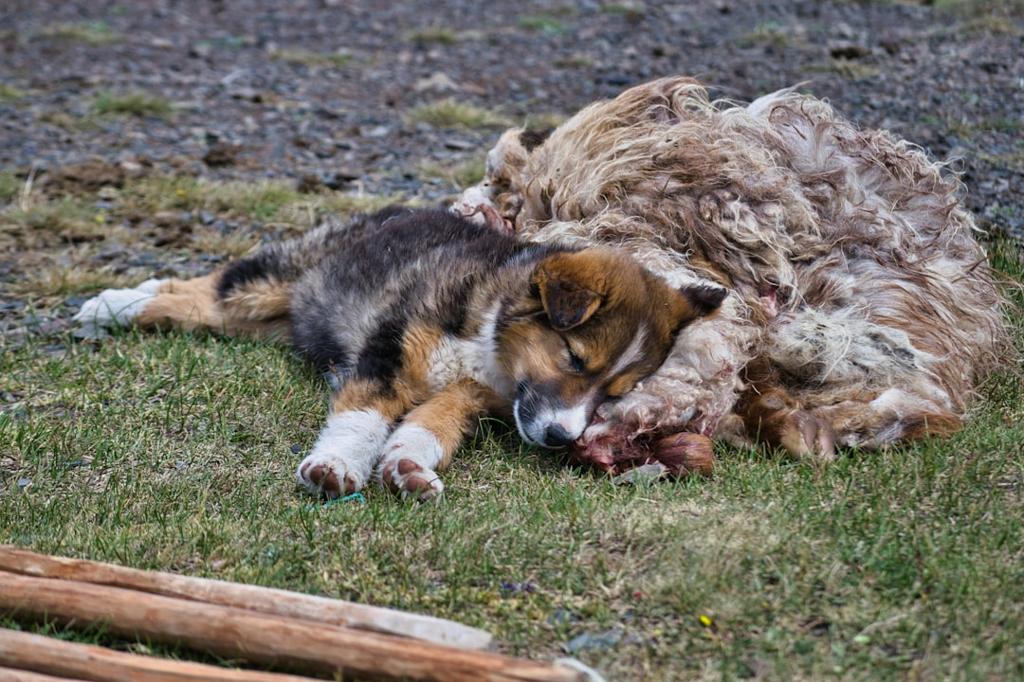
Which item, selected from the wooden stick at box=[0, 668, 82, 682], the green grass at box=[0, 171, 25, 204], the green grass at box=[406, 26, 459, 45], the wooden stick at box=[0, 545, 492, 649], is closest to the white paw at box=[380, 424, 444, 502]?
the wooden stick at box=[0, 545, 492, 649]

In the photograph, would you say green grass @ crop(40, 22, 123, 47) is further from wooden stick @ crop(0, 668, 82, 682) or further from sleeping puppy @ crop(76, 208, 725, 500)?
wooden stick @ crop(0, 668, 82, 682)

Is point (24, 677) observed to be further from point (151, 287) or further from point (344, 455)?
point (151, 287)

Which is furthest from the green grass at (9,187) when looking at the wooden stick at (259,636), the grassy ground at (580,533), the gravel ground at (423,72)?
the wooden stick at (259,636)

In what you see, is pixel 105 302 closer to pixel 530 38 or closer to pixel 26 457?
pixel 26 457

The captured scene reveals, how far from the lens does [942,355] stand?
14.1 feet

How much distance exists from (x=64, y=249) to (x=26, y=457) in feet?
8.31

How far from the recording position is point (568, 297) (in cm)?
419

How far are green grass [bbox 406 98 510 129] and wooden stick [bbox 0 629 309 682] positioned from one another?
20.9ft

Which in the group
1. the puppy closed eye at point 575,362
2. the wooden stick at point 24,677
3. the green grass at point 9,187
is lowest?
the green grass at point 9,187

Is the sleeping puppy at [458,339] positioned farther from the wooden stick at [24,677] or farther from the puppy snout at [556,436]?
the wooden stick at [24,677]

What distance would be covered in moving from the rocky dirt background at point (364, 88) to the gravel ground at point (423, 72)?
0.03 m

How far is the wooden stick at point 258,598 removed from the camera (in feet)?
8.68

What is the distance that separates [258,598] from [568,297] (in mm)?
1757

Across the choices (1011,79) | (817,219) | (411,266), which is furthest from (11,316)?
(1011,79)
